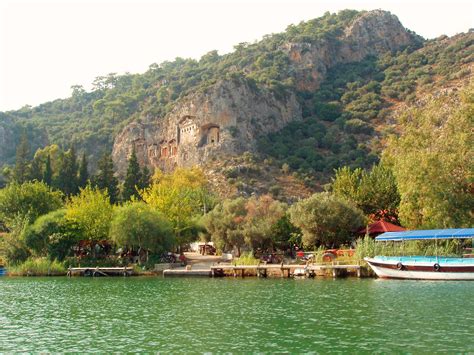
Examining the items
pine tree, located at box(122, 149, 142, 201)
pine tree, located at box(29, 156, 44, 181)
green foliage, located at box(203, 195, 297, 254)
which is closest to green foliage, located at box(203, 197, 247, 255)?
green foliage, located at box(203, 195, 297, 254)

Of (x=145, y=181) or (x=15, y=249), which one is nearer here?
(x=15, y=249)

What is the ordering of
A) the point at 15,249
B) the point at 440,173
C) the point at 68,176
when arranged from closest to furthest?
the point at 440,173
the point at 15,249
the point at 68,176

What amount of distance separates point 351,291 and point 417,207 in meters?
14.8

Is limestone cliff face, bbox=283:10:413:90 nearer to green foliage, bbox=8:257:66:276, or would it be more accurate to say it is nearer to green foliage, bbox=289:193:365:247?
green foliage, bbox=289:193:365:247

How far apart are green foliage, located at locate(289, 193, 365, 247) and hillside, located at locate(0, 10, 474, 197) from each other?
123ft

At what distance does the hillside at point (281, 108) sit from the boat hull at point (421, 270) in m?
46.4

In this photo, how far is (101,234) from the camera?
52656 mm

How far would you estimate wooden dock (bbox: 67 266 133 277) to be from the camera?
1873 inches

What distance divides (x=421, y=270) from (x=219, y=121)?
221 ft

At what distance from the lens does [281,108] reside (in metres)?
112

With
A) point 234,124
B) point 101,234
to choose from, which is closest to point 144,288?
point 101,234

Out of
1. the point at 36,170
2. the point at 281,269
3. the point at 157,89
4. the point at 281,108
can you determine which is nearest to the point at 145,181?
the point at 36,170

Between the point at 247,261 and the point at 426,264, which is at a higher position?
the point at 247,261

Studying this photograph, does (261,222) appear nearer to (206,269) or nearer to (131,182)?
(206,269)
